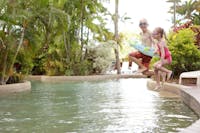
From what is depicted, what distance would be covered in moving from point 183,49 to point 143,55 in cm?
603

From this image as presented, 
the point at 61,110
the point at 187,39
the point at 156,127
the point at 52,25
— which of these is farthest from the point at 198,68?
the point at 156,127

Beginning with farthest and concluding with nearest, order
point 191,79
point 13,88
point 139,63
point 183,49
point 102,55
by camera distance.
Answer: point 102,55
point 183,49
point 13,88
point 191,79
point 139,63

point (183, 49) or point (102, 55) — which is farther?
point (102, 55)

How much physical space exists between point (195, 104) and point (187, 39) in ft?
20.2

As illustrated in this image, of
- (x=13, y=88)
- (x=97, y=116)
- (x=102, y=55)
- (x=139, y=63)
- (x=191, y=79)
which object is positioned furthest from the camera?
(x=102, y=55)

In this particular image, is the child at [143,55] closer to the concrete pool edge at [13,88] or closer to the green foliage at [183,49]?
the green foliage at [183,49]

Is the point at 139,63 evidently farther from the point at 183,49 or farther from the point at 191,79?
the point at 183,49

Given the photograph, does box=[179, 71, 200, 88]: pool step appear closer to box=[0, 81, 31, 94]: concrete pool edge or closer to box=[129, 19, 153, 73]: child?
box=[129, 19, 153, 73]: child

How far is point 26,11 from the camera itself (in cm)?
1324

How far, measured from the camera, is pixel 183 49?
1405 cm

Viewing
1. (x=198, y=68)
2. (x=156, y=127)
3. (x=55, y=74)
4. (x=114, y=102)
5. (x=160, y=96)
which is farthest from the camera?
(x=55, y=74)

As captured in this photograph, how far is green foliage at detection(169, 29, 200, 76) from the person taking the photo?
13945mm

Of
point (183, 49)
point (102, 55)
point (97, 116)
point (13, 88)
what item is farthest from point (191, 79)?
point (102, 55)

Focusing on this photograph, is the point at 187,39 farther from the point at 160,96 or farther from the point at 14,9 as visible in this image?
the point at 14,9
